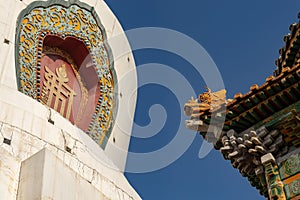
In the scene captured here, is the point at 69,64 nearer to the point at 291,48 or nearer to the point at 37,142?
the point at 37,142

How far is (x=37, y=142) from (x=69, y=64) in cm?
308

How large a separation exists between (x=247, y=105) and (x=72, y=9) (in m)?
6.88

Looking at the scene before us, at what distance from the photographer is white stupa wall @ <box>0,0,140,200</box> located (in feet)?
31.6

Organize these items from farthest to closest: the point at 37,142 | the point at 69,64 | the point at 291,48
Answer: the point at 69,64 < the point at 37,142 < the point at 291,48

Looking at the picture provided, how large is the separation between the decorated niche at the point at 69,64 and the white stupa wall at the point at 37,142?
241 mm

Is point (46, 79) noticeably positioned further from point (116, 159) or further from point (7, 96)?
point (116, 159)

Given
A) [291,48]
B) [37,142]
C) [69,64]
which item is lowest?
[291,48]

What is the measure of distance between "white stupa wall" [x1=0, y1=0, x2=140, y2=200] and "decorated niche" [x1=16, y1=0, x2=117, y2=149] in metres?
0.24

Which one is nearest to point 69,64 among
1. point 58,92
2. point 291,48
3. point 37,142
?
point 58,92

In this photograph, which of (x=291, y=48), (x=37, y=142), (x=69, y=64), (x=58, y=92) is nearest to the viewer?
(x=291, y=48)

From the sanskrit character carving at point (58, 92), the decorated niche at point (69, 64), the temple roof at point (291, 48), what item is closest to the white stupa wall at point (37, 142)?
the decorated niche at point (69, 64)

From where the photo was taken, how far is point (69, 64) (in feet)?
44.2

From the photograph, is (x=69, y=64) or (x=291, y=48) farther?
(x=69, y=64)

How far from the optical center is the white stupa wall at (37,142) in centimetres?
963
